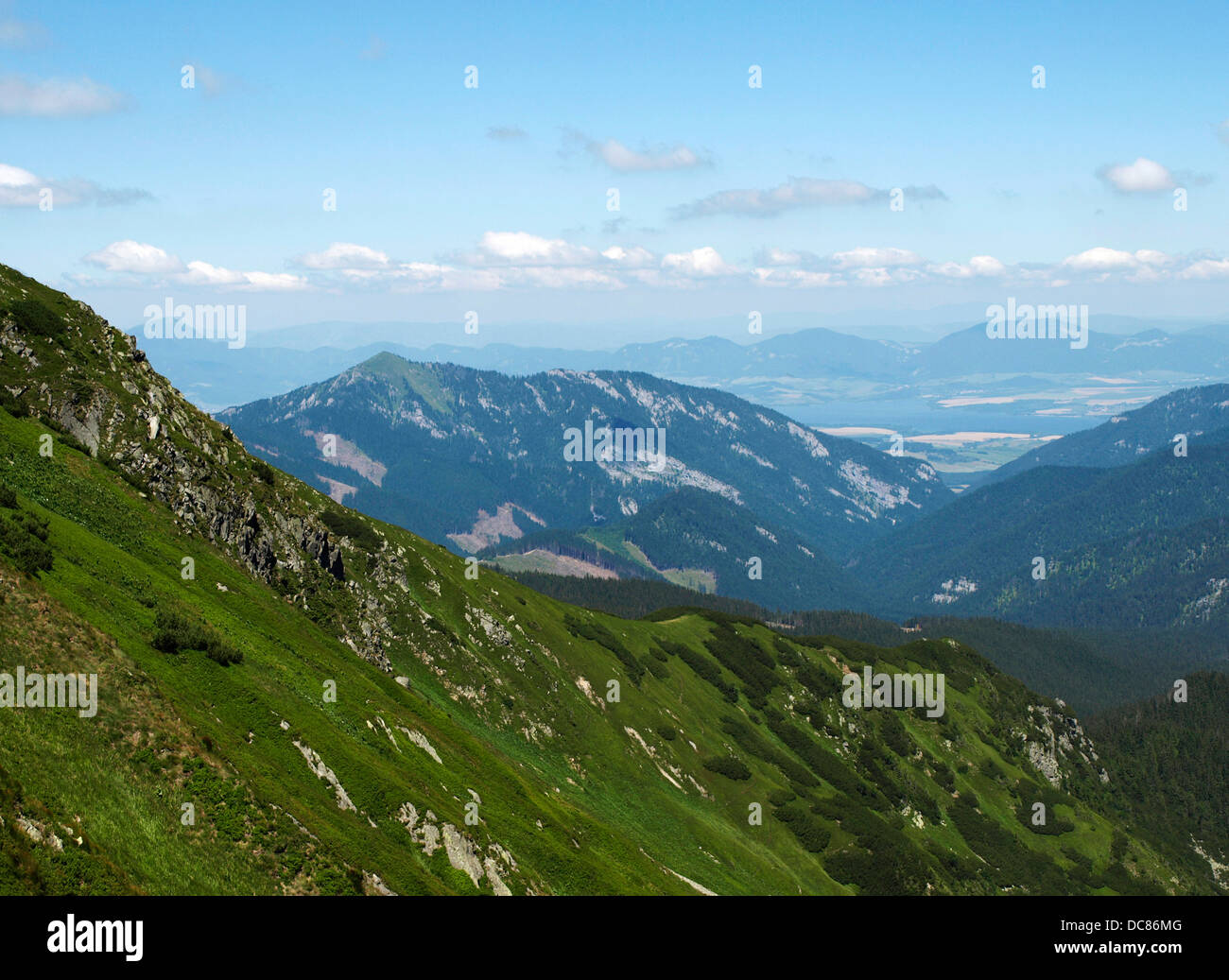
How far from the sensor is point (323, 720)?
→ 184 feet

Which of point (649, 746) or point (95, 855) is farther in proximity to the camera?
point (649, 746)

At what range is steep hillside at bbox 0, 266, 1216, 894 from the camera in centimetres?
3975

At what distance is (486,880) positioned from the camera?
54.5 metres

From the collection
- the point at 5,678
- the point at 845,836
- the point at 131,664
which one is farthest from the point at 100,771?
the point at 845,836

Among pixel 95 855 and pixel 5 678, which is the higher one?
pixel 5 678

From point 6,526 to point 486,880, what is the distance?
36976 mm

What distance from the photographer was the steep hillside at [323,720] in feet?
130

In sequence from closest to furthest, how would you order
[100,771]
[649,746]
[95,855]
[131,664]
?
[95,855], [100,771], [131,664], [649,746]

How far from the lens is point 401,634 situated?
114 m
